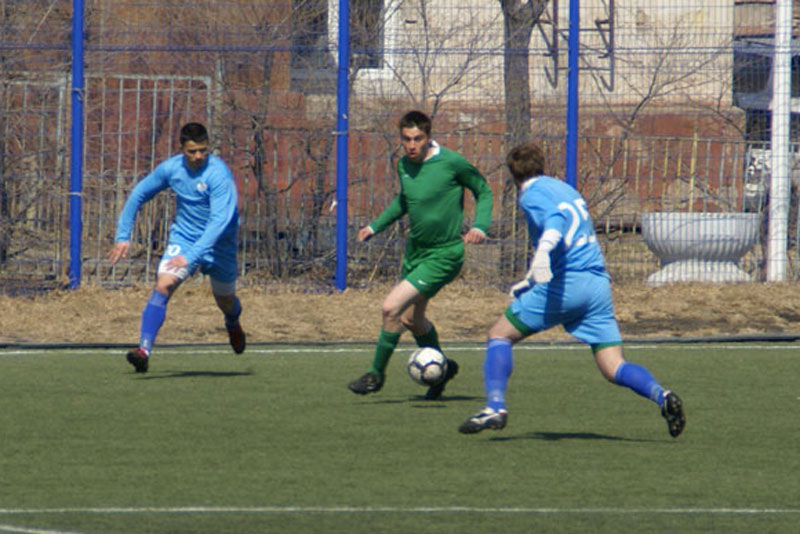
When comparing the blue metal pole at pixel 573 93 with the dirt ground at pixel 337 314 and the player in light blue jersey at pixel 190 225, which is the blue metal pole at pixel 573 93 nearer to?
the dirt ground at pixel 337 314

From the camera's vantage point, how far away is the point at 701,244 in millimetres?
16484

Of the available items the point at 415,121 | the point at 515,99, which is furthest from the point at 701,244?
the point at 415,121

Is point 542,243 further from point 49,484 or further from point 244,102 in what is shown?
point 244,102

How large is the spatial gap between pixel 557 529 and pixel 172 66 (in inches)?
441

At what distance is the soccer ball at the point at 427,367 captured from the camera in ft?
32.0

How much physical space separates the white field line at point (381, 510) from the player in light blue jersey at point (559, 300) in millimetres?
1630

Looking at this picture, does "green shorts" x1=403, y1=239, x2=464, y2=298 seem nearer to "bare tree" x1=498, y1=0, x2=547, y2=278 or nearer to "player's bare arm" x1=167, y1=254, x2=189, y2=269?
"player's bare arm" x1=167, y1=254, x2=189, y2=269

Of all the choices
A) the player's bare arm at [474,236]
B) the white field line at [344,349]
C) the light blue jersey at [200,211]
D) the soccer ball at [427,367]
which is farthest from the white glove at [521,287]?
the white field line at [344,349]

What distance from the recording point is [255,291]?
1600cm

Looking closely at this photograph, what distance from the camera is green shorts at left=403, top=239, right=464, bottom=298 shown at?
10.0m

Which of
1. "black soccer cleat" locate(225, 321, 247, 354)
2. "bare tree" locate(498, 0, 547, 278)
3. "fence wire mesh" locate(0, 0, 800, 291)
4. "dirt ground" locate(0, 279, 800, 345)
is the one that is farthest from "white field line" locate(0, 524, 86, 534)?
"bare tree" locate(498, 0, 547, 278)

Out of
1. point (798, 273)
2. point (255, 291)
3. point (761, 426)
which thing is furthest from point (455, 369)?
point (798, 273)

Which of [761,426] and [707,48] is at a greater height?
[707,48]

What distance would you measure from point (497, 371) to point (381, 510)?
1.96 meters
